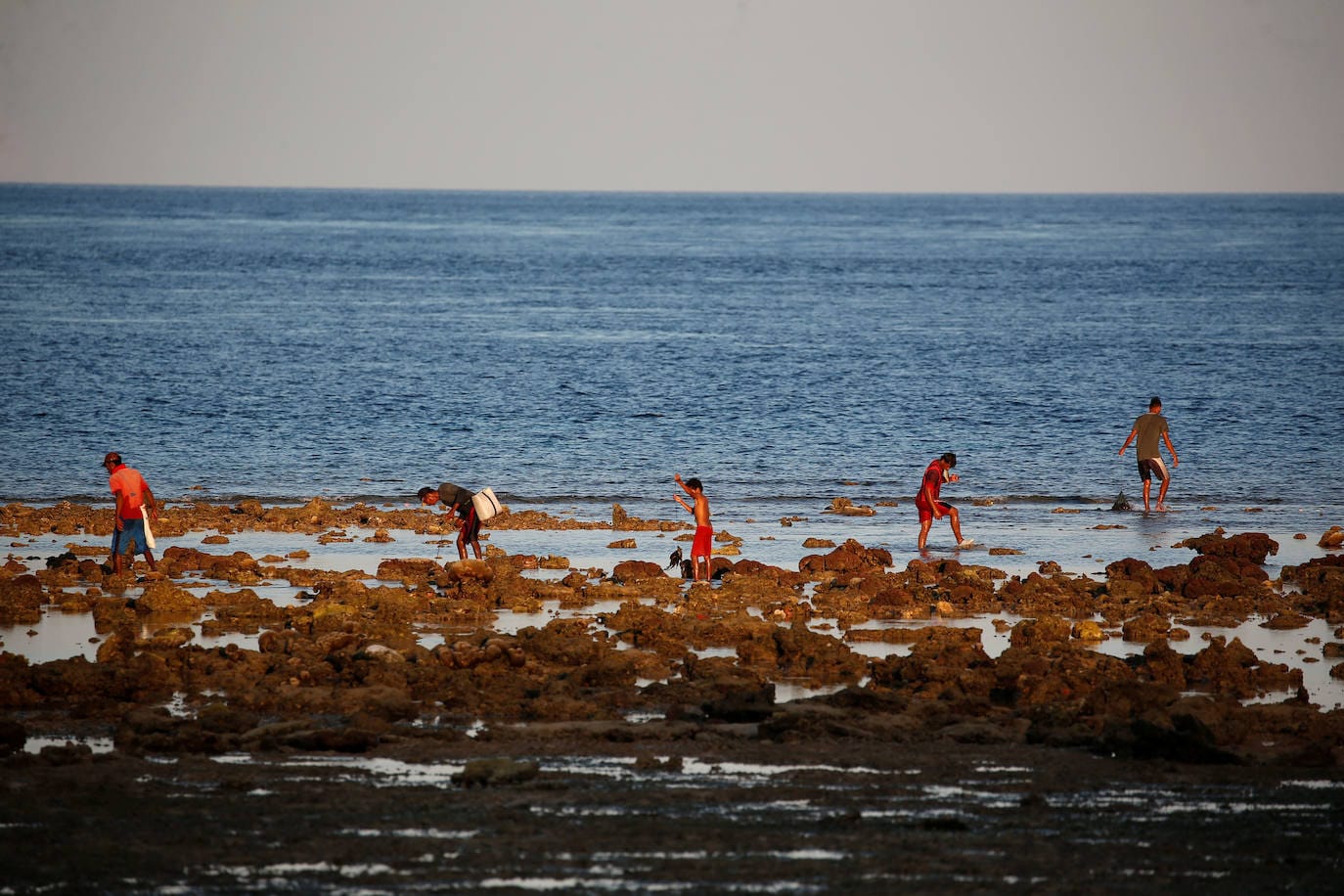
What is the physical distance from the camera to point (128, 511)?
2081cm

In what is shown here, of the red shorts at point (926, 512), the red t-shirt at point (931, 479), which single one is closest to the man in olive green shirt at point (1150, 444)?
the red shorts at point (926, 512)

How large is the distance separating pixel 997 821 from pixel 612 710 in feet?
14.7

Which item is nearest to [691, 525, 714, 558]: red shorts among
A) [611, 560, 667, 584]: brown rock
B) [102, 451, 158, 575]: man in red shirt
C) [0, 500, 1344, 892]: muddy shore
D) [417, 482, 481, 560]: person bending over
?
[611, 560, 667, 584]: brown rock

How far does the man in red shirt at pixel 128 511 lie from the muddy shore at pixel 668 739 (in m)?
0.55

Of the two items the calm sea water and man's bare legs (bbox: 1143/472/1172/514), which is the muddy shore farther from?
the calm sea water

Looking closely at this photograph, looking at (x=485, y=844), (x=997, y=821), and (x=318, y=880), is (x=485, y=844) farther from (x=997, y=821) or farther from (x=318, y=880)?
(x=997, y=821)

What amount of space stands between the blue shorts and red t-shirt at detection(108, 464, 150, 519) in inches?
5.9

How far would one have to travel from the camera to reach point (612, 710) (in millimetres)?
14125

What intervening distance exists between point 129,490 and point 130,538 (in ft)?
2.61

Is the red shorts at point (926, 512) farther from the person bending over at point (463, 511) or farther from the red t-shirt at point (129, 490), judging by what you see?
the red t-shirt at point (129, 490)

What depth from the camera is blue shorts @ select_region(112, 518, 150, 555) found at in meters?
21.0

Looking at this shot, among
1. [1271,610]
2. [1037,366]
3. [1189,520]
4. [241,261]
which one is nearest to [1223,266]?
[1037,366]

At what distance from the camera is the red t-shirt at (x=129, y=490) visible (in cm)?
2073

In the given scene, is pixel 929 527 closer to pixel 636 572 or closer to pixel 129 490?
pixel 636 572
